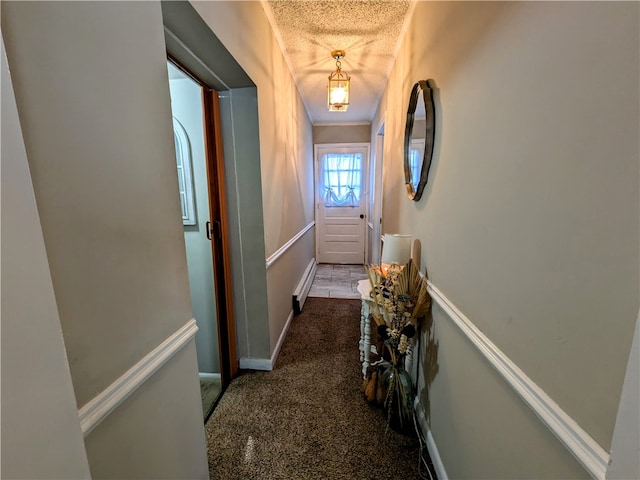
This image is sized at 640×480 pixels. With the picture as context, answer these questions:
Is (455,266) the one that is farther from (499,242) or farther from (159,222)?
(159,222)

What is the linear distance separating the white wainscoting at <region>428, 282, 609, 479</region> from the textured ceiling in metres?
1.98

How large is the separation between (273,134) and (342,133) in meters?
2.78

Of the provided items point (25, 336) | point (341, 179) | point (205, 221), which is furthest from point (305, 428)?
point (341, 179)

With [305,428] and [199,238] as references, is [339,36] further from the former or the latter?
[305,428]

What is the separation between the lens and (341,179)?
4750 millimetres

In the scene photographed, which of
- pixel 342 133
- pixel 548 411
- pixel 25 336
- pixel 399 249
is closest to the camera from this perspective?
pixel 25 336

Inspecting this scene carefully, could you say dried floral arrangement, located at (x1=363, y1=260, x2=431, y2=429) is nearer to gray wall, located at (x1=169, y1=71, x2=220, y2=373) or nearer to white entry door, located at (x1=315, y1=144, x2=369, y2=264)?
gray wall, located at (x1=169, y1=71, x2=220, y2=373)

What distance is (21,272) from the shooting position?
0.37 meters

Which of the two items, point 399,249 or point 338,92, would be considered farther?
point 338,92

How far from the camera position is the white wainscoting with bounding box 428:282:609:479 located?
49 centimetres

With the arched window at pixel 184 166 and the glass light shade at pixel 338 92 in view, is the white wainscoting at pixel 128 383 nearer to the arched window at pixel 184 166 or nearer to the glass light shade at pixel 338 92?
the arched window at pixel 184 166

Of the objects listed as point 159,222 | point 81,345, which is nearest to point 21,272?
point 81,345

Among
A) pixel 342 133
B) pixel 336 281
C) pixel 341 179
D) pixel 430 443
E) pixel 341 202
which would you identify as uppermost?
pixel 342 133

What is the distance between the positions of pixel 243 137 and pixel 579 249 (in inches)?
67.0
